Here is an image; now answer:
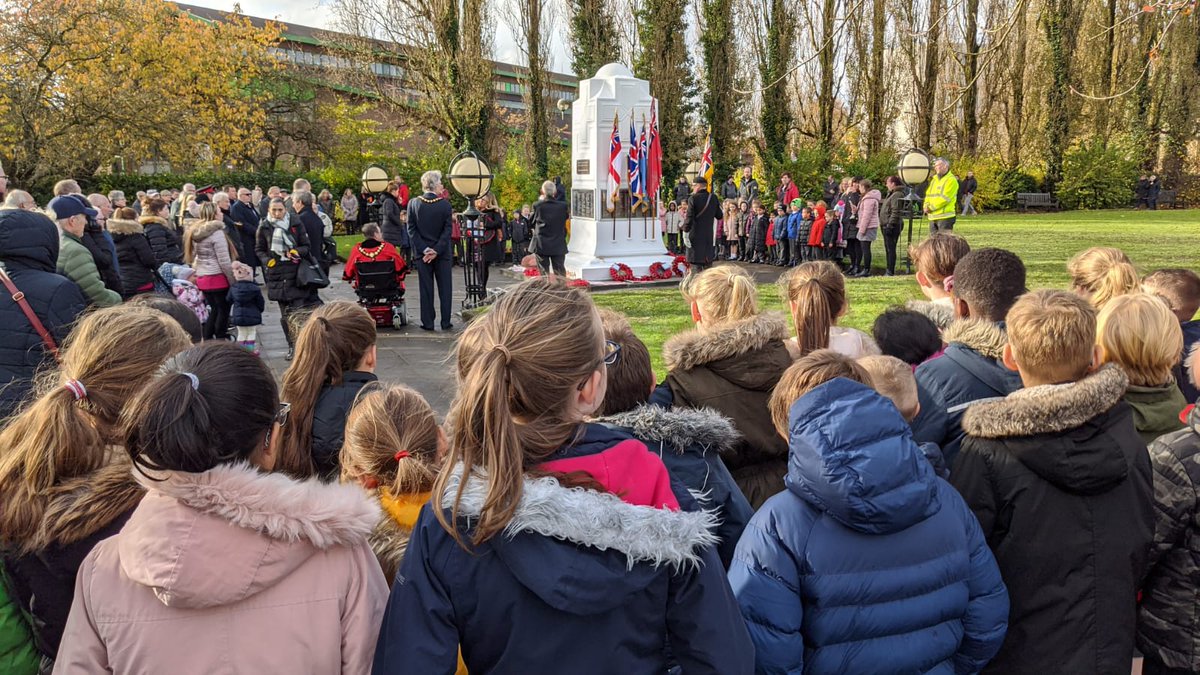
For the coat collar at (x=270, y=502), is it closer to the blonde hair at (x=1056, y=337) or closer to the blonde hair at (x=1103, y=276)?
the blonde hair at (x=1056, y=337)

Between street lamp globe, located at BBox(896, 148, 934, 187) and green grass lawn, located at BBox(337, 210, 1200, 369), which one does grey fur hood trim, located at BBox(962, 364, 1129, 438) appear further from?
street lamp globe, located at BBox(896, 148, 934, 187)

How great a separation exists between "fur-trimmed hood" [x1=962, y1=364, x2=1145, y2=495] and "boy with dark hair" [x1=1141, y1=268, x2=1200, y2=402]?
6.62 feet

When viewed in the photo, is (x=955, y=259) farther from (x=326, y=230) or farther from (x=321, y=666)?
(x=326, y=230)

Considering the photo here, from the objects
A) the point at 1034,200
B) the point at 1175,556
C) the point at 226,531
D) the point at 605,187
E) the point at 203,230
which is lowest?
the point at 1175,556

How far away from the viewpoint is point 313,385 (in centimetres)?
320

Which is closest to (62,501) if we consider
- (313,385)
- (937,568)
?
(313,385)

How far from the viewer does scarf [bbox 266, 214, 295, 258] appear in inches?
340

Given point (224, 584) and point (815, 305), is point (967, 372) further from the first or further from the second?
point (224, 584)

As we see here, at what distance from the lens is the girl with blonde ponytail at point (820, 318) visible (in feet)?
11.2

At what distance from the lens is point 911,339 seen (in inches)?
140

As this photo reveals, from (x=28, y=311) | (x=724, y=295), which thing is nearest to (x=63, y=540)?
(x=724, y=295)

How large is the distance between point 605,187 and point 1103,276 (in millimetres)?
11650

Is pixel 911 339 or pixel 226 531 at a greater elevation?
pixel 911 339

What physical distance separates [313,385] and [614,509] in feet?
7.03
